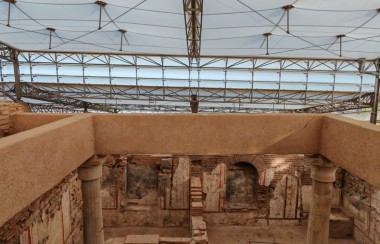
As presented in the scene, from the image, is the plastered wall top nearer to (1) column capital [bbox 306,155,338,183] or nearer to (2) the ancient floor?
(1) column capital [bbox 306,155,338,183]

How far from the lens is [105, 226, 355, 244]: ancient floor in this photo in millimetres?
10977

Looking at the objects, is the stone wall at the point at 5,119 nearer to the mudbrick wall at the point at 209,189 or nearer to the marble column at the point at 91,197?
the marble column at the point at 91,197

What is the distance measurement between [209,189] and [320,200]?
7613 millimetres

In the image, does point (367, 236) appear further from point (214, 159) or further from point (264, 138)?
point (264, 138)

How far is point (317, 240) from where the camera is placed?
4777 millimetres

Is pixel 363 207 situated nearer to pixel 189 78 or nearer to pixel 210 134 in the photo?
pixel 189 78

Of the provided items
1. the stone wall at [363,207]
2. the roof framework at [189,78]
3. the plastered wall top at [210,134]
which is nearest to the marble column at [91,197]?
the plastered wall top at [210,134]

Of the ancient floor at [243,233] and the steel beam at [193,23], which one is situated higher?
the steel beam at [193,23]

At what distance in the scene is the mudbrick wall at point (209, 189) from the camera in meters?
11.9

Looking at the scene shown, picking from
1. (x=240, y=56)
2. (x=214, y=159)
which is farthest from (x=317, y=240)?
(x=240, y=56)

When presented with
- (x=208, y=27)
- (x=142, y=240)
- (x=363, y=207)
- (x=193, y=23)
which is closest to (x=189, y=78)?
(x=208, y=27)

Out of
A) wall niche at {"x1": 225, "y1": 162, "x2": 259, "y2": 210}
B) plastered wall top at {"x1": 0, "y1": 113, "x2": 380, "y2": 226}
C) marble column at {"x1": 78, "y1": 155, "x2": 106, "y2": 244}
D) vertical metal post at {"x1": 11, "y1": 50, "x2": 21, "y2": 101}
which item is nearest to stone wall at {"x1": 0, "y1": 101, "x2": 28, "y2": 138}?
plastered wall top at {"x1": 0, "y1": 113, "x2": 380, "y2": 226}

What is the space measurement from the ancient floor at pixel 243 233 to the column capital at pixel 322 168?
7.07m

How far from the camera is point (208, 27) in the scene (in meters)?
9.56
